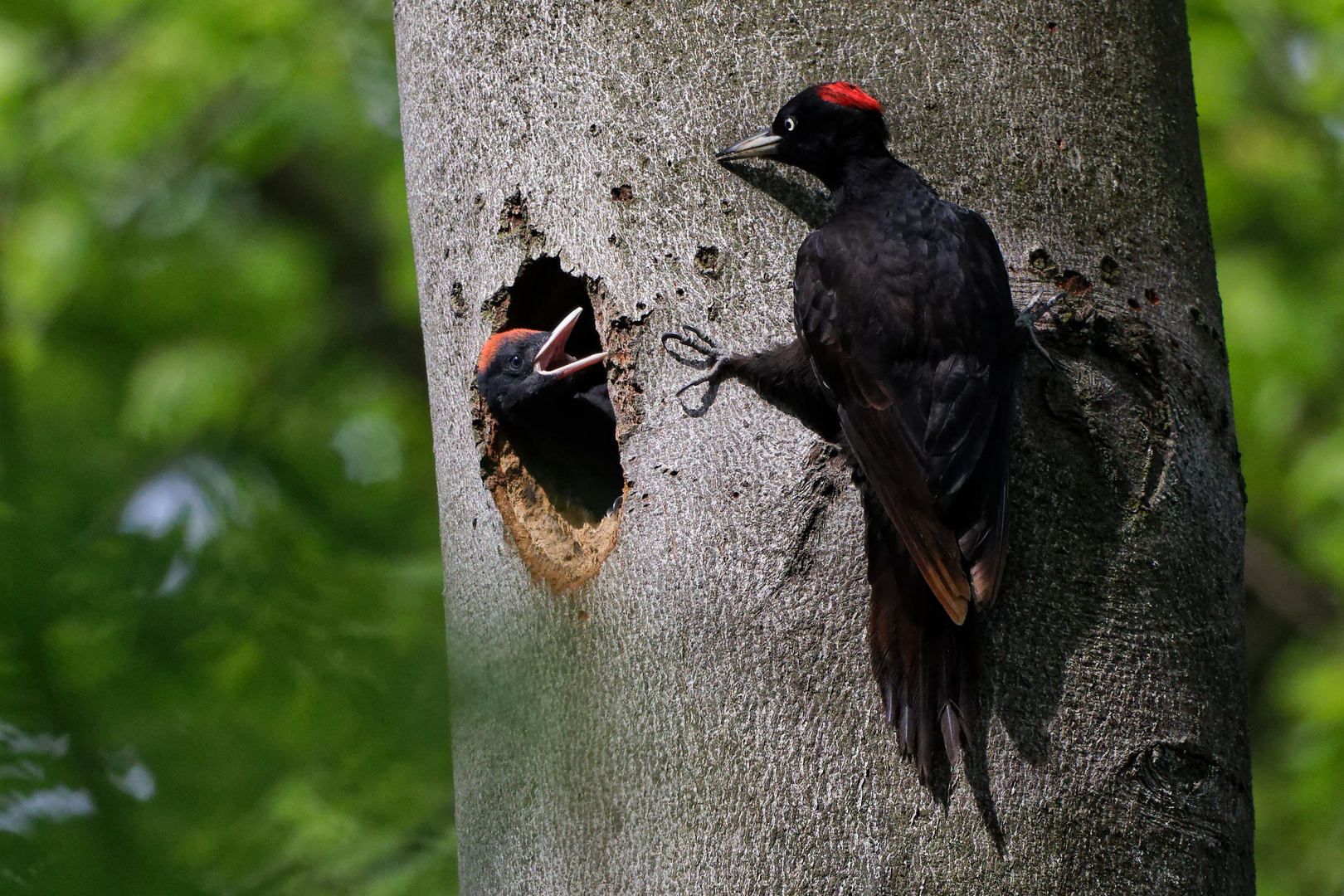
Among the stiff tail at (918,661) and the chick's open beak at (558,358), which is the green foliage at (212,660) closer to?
the stiff tail at (918,661)

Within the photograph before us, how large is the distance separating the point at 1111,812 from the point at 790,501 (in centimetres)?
66

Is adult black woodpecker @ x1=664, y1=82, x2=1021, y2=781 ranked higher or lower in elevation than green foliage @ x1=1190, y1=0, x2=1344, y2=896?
higher

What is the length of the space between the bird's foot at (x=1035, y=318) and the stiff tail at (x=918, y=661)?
0.41 m

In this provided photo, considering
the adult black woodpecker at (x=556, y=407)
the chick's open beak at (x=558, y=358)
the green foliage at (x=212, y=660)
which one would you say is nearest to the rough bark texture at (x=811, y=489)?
the adult black woodpecker at (x=556, y=407)

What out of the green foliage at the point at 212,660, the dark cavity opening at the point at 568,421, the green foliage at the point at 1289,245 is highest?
the green foliage at the point at 212,660

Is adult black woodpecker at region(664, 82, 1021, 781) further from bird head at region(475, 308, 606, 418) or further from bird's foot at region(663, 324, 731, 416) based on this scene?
bird head at region(475, 308, 606, 418)

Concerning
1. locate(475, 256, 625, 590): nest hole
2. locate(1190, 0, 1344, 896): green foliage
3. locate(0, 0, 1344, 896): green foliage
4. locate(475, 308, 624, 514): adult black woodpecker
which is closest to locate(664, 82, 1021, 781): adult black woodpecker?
locate(475, 256, 625, 590): nest hole

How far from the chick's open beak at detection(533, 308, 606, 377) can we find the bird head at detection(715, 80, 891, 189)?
31.1 inches

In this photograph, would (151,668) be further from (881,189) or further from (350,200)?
(350,200)

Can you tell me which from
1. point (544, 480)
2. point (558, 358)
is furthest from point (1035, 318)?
point (558, 358)

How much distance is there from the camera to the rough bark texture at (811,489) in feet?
5.71

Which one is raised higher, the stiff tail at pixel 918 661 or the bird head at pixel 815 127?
the bird head at pixel 815 127

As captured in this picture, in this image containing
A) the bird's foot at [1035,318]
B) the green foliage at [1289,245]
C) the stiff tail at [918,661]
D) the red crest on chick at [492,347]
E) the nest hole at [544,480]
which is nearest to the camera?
the stiff tail at [918,661]

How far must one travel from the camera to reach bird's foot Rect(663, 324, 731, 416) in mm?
1995
